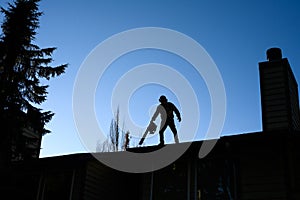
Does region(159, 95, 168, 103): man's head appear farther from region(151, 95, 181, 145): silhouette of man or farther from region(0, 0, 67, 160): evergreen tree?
region(0, 0, 67, 160): evergreen tree

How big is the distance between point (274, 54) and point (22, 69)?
30.6ft

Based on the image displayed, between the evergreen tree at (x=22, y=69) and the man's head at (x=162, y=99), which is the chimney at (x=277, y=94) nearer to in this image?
the man's head at (x=162, y=99)

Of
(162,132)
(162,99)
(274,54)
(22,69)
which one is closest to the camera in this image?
(162,132)

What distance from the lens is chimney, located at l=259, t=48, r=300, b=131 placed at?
13.2 meters

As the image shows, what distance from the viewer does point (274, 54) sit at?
47.6 feet

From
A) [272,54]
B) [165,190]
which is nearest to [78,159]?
[165,190]

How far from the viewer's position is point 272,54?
47.7ft

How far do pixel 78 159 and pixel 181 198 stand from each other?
337cm

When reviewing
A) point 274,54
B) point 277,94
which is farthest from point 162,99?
point 274,54

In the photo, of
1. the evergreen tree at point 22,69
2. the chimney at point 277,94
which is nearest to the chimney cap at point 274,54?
the chimney at point 277,94

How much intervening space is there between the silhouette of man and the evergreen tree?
449 cm

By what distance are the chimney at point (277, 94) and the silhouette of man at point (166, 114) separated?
9.37ft

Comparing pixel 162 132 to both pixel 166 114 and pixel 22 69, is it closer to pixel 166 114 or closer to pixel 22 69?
pixel 166 114

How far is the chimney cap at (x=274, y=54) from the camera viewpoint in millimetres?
14430
